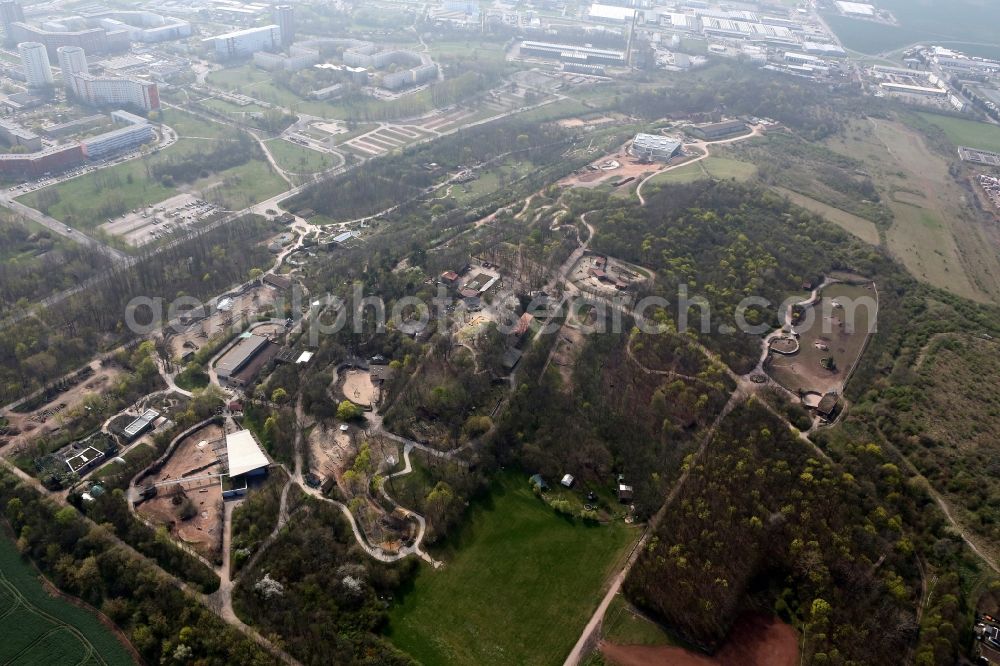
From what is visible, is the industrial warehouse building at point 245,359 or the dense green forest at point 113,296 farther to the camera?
the dense green forest at point 113,296

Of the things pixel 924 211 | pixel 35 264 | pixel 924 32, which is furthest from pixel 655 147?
pixel 924 32

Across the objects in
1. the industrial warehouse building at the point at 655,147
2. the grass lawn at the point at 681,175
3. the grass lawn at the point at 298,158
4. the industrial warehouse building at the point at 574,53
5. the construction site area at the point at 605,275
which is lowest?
the grass lawn at the point at 298,158

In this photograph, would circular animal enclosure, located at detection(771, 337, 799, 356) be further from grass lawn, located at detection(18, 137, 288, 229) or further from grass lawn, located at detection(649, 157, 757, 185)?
grass lawn, located at detection(18, 137, 288, 229)

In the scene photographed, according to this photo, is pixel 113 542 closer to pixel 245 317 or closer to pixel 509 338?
pixel 245 317

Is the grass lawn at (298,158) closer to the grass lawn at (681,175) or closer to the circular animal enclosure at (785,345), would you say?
the grass lawn at (681,175)

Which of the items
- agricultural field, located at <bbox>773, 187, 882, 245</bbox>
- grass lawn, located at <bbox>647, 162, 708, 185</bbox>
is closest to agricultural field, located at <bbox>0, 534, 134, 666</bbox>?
grass lawn, located at <bbox>647, 162, 708, 185</bbox>

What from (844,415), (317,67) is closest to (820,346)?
(844,415)

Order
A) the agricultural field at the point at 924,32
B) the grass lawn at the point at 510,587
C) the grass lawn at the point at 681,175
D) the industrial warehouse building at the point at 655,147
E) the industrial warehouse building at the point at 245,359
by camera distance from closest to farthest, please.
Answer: the grass lawn at the point at 510,587 → the industrial warehouse building at the point at 245,359 → the grass lawn at the point at 681,175 → the industrial warehouse building at the point at 655,147 → the agricultural field at the point at 924,32

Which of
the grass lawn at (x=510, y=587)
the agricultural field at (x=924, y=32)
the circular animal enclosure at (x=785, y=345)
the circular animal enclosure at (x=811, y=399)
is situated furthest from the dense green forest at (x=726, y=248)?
the agricultural field at (x=924, y=32)
